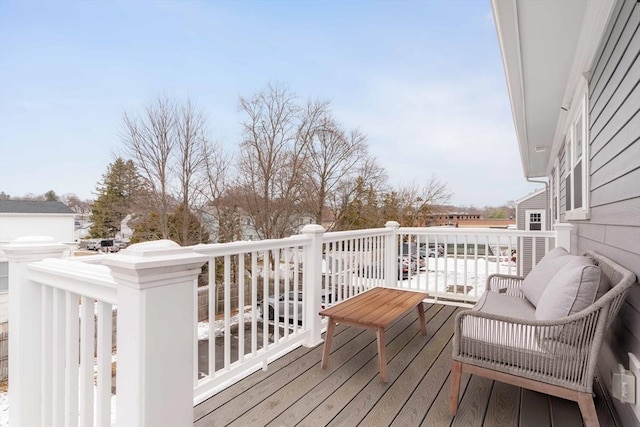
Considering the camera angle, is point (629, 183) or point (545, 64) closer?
point (629, 183)

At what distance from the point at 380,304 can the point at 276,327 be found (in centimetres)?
89

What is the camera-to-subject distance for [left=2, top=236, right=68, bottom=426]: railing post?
1.53 m

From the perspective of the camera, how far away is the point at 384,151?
15195mm

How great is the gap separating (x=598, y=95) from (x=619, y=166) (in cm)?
94

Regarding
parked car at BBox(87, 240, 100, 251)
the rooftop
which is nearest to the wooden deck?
parked car at BBox(87, 240, 100, 251)

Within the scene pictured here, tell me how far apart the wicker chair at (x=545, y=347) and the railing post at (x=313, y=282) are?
1312 mm

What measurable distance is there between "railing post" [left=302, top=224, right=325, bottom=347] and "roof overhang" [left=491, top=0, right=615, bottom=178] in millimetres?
2135

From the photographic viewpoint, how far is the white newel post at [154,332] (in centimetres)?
85

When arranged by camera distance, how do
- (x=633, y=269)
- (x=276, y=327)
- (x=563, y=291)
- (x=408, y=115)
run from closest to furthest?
1. (x=633, y=269)
2. (x=563, y=291)
3. (x=276, y=327)
4. (x=408, y=115)

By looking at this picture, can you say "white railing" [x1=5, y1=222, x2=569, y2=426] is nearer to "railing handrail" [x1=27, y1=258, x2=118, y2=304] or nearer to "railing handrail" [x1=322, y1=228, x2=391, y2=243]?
"railing handrail" [x1=27, y1=258, x2=118, y2=304]

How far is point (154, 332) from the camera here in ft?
2.84

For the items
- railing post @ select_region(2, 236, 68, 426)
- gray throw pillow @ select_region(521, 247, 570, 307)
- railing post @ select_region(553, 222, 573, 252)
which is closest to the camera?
railing post @ select_region(2, 236, 68, 426)

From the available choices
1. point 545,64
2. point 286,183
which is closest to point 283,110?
point 286,183

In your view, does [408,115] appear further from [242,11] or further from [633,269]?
[633,269]
